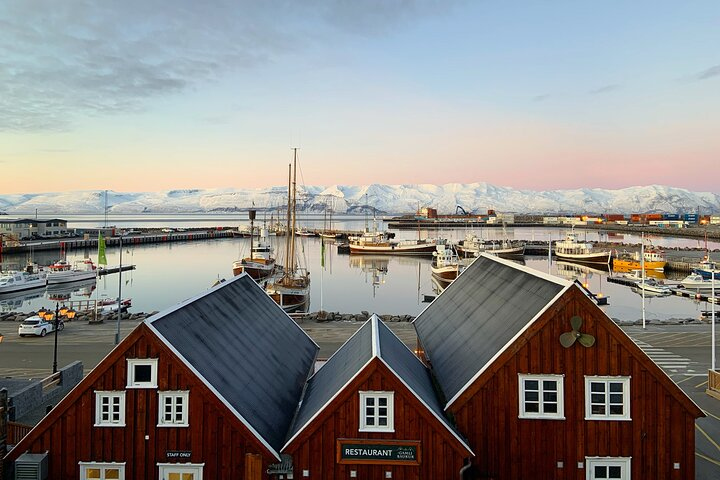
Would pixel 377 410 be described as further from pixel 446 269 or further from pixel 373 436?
pixel 446 269

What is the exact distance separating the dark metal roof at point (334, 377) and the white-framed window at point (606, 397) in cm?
550

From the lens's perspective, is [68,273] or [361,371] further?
[68,273]

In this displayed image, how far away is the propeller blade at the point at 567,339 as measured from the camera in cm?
1281

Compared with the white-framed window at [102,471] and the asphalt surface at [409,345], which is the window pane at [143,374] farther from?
the asphalt surface at [409,345]

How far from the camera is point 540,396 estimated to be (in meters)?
13.0

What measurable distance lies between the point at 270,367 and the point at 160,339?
420 cm

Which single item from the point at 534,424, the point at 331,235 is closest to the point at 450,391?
the point at 534,424

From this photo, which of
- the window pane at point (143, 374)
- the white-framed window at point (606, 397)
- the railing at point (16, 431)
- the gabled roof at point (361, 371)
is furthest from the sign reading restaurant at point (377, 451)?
the railing at point (16, 431)

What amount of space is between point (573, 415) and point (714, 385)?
12.7m

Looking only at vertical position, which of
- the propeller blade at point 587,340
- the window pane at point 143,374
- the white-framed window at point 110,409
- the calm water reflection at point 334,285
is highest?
the propeller blade at point 587,340

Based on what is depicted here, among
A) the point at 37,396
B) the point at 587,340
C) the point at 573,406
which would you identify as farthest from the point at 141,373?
the point at 587,340

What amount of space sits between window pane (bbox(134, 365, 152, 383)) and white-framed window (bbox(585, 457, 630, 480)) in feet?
35.2

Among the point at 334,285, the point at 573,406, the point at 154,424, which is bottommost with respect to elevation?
the point at 334,285

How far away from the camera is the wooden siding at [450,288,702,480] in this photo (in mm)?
12719
